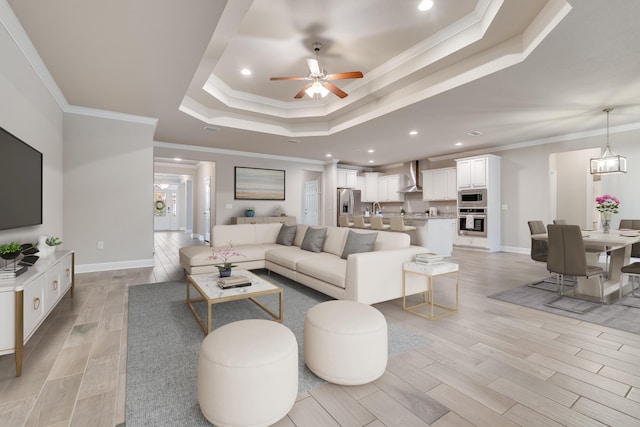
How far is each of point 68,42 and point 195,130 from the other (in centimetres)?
297

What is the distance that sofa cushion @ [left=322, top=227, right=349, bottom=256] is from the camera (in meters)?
4.07

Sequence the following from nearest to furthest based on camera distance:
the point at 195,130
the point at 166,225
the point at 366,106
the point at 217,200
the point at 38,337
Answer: the point at 38,337, the point at 366,106, the point at 195,130, the point at 217,200, the point at 166,225

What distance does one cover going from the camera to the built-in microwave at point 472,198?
722cm

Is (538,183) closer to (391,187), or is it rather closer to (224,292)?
(391,187)

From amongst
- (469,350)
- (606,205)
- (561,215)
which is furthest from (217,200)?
(561,215)

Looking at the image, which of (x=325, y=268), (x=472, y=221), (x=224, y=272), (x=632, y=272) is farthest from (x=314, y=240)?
(x=472, y=221)

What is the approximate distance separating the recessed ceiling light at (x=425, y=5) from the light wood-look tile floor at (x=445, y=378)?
3060mm

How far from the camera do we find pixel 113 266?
16.2ft

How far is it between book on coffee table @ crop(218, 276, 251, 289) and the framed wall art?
17.4 feet

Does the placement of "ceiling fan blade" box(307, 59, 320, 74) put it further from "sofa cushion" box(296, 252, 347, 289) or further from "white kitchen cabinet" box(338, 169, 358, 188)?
"white kitchen cabinet" box(338, 169, 358, 188)

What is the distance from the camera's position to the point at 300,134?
250 inches

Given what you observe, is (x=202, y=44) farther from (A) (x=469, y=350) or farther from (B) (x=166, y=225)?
(B) (x=166, y=225)

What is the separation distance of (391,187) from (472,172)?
2.90m

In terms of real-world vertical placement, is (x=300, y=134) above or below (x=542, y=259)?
Answer: above
